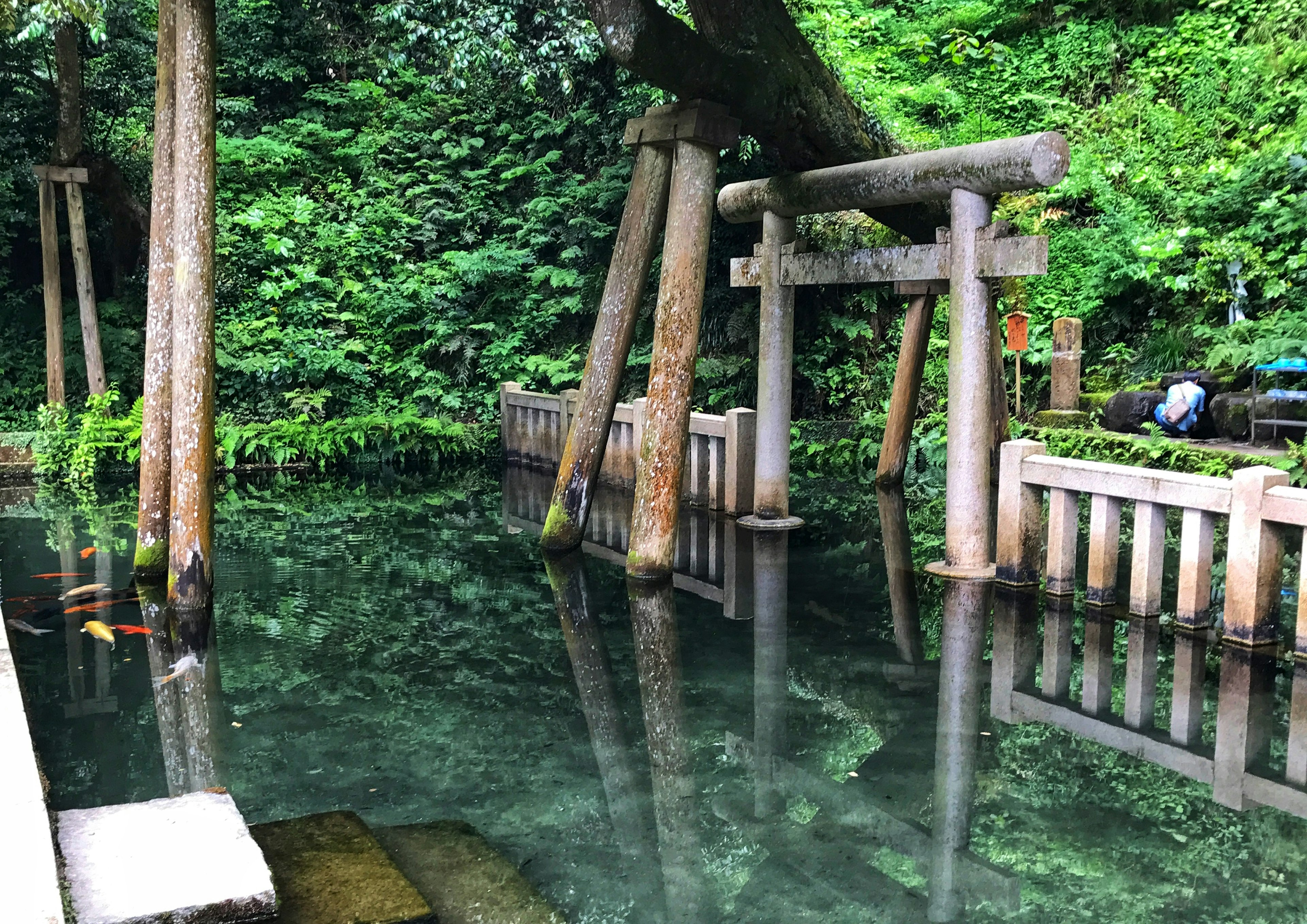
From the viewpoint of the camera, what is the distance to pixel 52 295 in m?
13.5

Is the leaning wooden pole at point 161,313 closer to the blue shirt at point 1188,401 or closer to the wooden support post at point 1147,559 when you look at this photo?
the wooden support post at point 1147,559

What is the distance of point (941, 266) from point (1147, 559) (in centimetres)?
264

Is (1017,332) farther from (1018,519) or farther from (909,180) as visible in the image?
(1018,519)

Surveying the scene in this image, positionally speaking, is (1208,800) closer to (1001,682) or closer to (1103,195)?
(1001,682)

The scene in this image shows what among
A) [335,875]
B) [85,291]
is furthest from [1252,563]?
[85,291]

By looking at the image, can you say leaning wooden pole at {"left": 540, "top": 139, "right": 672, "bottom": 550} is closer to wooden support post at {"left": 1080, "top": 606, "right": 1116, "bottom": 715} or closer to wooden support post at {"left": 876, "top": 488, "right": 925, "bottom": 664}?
wooden support post at {"left": 876, "top": 488, "right": 925, "bottom": 664}

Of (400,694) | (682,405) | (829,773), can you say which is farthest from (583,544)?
(829,773)

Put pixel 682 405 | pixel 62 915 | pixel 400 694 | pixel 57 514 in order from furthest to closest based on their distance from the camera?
1. pixel 57 514
2. pixel 682 405
3. pixel 400 694
4. pixel 62 915

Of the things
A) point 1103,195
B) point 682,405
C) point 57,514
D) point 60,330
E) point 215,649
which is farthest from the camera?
point 1103,195

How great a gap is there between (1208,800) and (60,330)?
13598 mm

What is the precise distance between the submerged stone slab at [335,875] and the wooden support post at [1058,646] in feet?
12.7

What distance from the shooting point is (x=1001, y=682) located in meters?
6.33

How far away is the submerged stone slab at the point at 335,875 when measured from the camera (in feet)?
11.6

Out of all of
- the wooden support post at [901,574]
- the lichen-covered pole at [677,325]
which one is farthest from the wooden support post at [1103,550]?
the lichen-covered pole at [677,325]
